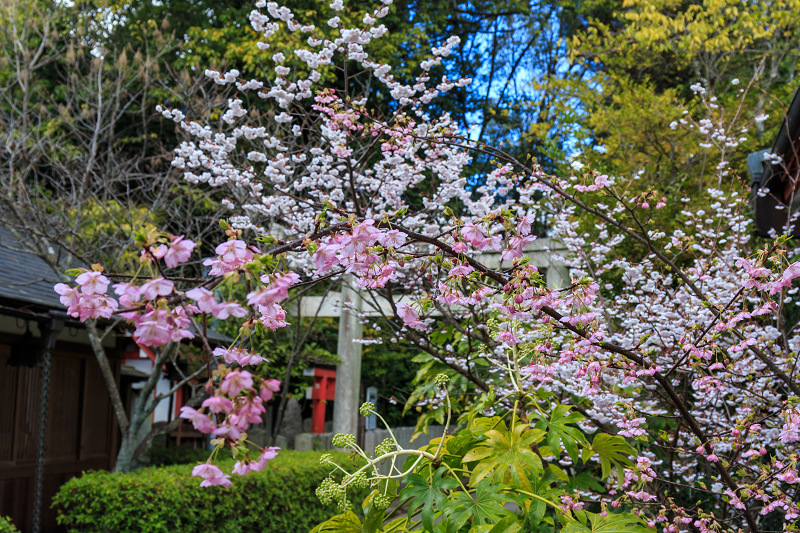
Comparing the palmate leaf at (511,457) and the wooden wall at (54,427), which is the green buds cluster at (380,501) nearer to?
the palmate leaf at (511,457)

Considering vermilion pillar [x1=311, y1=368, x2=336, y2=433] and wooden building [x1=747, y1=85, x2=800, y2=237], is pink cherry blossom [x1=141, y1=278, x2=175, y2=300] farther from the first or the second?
vermilion pillar [x1=311, y1=368, x2=336, y2=433]

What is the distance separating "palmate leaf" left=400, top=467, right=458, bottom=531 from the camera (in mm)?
1584

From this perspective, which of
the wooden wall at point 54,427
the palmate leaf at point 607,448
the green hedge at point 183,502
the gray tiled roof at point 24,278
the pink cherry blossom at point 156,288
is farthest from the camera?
the wooden wall at point 54,427

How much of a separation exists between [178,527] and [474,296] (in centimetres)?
459

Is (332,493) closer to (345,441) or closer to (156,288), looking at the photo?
(345,441)

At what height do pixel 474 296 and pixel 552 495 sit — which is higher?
pixel 474 296

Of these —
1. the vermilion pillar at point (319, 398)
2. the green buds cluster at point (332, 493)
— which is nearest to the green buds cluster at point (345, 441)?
the green buds cluster at point (332, 493)

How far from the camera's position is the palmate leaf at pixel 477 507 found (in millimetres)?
1551

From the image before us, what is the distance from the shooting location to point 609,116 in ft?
29.3

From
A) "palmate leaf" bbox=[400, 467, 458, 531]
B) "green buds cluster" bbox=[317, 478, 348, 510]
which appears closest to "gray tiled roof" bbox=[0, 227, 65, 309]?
"green buds cluster" bbox=[317, 478, 348, 510]

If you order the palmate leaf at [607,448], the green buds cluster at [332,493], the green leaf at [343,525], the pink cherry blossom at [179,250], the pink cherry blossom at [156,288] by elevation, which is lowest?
the green leaf at [343,525]

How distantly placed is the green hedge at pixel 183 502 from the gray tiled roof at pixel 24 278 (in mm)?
1500

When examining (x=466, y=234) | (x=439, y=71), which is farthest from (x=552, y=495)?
(x=439, y=71)

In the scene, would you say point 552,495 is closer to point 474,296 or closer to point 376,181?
point 474,296
